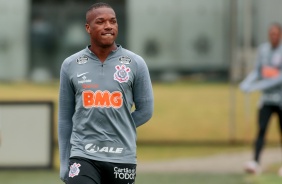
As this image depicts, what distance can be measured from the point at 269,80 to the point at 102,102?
721cm

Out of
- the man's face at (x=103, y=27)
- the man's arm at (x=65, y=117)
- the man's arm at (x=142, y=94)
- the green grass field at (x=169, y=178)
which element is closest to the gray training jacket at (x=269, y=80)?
the green grass field at (x=169, y=178)

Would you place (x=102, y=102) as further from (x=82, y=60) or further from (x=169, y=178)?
(x=169, y=178)

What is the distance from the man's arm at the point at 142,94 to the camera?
6927 mm

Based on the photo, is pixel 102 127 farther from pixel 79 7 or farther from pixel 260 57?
pixel 79 7

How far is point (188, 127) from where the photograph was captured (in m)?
21.7

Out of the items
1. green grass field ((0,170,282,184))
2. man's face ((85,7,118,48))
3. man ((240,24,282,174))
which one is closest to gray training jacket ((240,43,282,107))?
man ((240,24,282,174))

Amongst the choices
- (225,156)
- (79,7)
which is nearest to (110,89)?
(225,156)

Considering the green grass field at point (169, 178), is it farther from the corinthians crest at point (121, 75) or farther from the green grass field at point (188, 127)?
the corinthians crest at point (121, 75)

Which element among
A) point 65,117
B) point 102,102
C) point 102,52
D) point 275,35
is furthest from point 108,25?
point 275,35

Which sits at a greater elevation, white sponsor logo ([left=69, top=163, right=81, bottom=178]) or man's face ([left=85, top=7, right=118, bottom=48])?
man's face ([left=85, top=7, right=118, bottom=48])

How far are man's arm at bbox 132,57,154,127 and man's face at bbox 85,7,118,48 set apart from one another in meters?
0.27

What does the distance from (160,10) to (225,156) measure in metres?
6.02

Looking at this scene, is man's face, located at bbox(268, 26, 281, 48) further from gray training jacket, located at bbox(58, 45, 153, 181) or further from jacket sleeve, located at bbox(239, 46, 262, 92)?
gray training jacket, located at bbox(58, 45, 153, 181)

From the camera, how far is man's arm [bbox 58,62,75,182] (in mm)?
6934
